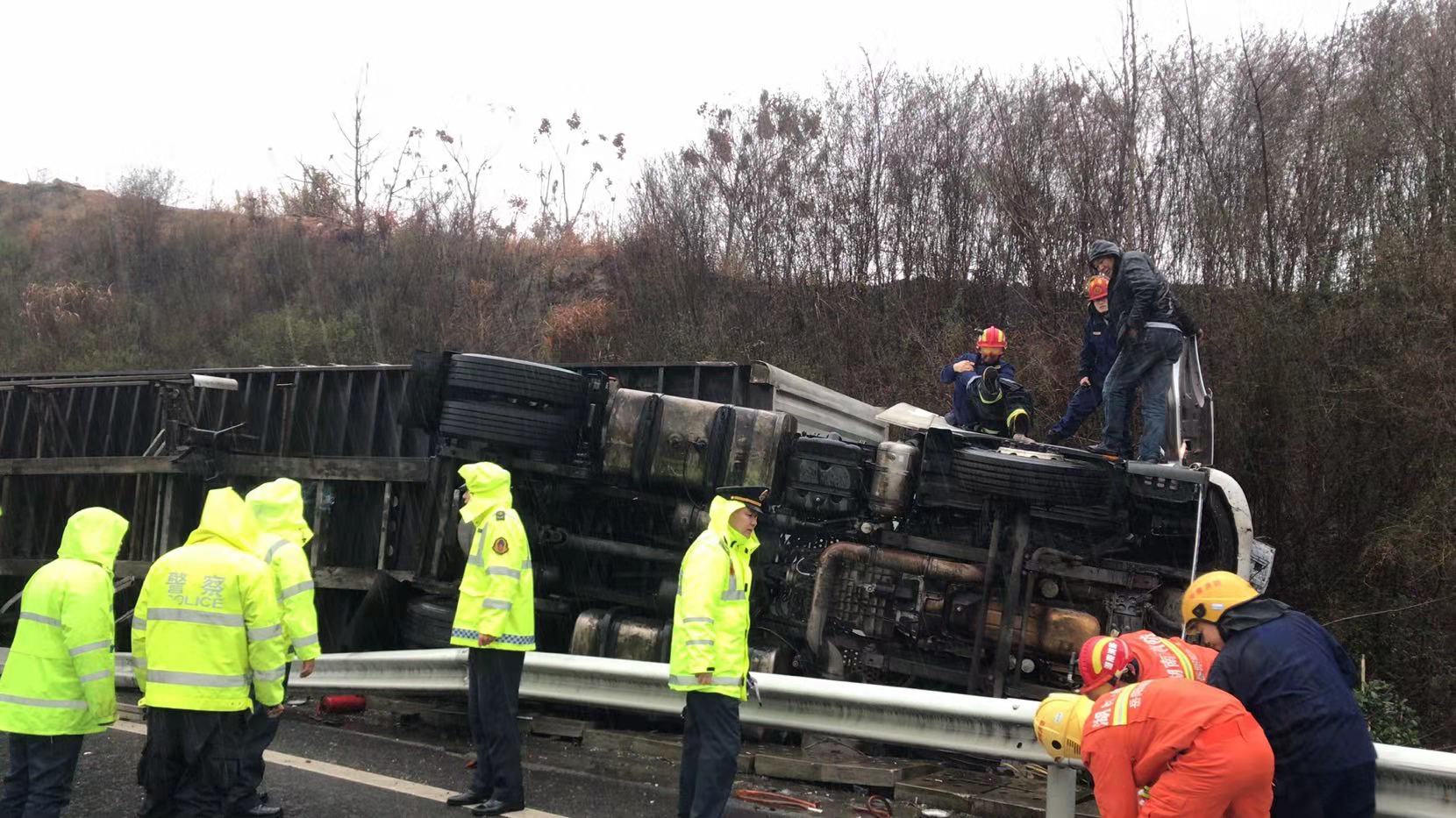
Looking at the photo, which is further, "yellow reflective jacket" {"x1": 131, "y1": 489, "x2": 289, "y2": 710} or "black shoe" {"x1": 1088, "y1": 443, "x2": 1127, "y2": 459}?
"black shoe" {"x1": 1088, "y1": 443, "x2": 1127, "y2": 459}

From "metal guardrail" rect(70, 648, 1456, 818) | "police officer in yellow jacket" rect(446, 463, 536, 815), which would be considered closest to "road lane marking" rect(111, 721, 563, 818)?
"police officer in yellow jacket" rect(446, 463, 536, 815)

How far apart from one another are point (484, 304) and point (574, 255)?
1.93 meters

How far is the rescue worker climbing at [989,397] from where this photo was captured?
7566 mm

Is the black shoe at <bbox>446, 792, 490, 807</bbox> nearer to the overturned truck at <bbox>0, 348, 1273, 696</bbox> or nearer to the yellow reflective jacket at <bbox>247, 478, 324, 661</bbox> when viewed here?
the yellow reflective jacket at <bbox>247, 478, 324, 661</bbox>

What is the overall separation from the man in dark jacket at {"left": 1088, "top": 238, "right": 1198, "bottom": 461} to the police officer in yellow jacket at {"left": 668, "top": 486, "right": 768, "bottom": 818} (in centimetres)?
289

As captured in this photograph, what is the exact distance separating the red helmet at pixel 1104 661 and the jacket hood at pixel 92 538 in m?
4.07

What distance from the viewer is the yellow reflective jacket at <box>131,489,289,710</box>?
4402 mm

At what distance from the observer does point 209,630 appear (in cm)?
445

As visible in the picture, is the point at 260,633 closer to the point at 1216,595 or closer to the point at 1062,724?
the point at 1062,724

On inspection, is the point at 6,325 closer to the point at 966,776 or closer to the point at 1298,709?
the point at 966,776

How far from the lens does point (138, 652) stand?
461 cm

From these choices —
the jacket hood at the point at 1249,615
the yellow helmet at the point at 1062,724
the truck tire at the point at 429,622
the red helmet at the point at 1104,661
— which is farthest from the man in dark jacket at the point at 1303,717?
the truck tire at the point at 429,622

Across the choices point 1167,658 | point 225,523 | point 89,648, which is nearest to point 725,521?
point 1167,658

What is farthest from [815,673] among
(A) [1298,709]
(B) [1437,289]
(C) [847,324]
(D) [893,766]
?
(C) [847,324]
